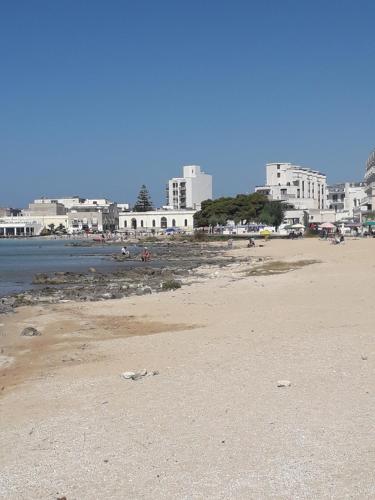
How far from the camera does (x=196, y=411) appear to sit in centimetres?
749

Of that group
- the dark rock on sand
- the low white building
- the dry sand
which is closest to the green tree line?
the low white building

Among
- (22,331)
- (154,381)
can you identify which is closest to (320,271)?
(22,331)

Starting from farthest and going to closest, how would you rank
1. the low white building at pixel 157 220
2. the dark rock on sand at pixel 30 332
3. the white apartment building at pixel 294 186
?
the low white building at pixel 157 220, the white apartment building at pixel 294 186, the dark rock on sand at pixel 30 332

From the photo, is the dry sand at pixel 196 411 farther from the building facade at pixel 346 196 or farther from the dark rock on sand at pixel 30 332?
the building facade at pixel 346 196

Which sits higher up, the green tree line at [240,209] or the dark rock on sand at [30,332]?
the green tree line at [240,209]

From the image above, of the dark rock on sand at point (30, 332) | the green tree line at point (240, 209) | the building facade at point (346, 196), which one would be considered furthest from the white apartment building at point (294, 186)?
the dark rock on sand at point (30, 332)

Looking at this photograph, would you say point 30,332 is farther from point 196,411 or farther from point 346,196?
point 346,196

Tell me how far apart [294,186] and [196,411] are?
15630 cm

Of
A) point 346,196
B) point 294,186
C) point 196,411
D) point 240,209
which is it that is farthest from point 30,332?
point 346,196

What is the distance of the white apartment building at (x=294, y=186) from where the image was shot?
152250mm

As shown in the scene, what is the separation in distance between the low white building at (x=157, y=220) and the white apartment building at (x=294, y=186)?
23545 mm

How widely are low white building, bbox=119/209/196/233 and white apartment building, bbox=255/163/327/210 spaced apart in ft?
77.2

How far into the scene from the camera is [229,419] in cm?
714

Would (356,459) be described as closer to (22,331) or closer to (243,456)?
(243,456)
